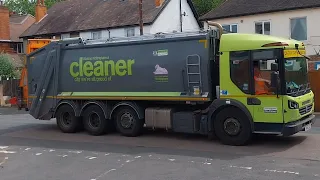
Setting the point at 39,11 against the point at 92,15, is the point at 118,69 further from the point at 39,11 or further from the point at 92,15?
the point at 39,11

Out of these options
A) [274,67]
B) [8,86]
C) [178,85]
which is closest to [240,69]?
[274,67]

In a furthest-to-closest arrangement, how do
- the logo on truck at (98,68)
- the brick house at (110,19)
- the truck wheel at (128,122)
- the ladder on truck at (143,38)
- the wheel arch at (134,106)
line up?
the brick house at (110,19), the logo on truck at (98,68), the truck wheel at (128,122), the wheel arch at (134,106), the ladder on truck at (143,38)

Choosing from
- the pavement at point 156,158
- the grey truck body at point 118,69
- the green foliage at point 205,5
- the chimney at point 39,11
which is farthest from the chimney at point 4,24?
the pavement at point 156,158

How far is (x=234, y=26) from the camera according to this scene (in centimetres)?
2877

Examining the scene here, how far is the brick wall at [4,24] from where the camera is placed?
161ft

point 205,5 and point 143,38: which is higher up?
point 205,5

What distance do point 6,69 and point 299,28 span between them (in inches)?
936

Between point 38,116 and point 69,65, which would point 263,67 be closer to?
point 69,65

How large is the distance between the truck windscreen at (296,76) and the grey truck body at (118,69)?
2.01 m

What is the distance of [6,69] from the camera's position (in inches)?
1432

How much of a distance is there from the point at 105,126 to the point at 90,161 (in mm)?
3913

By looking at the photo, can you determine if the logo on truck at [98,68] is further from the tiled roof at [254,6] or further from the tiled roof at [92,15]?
the tiled roof at [92,15]

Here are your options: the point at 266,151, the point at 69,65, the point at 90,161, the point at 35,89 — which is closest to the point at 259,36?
the point at 266,151

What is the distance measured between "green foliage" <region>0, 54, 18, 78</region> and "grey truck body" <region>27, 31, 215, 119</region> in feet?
73.8
